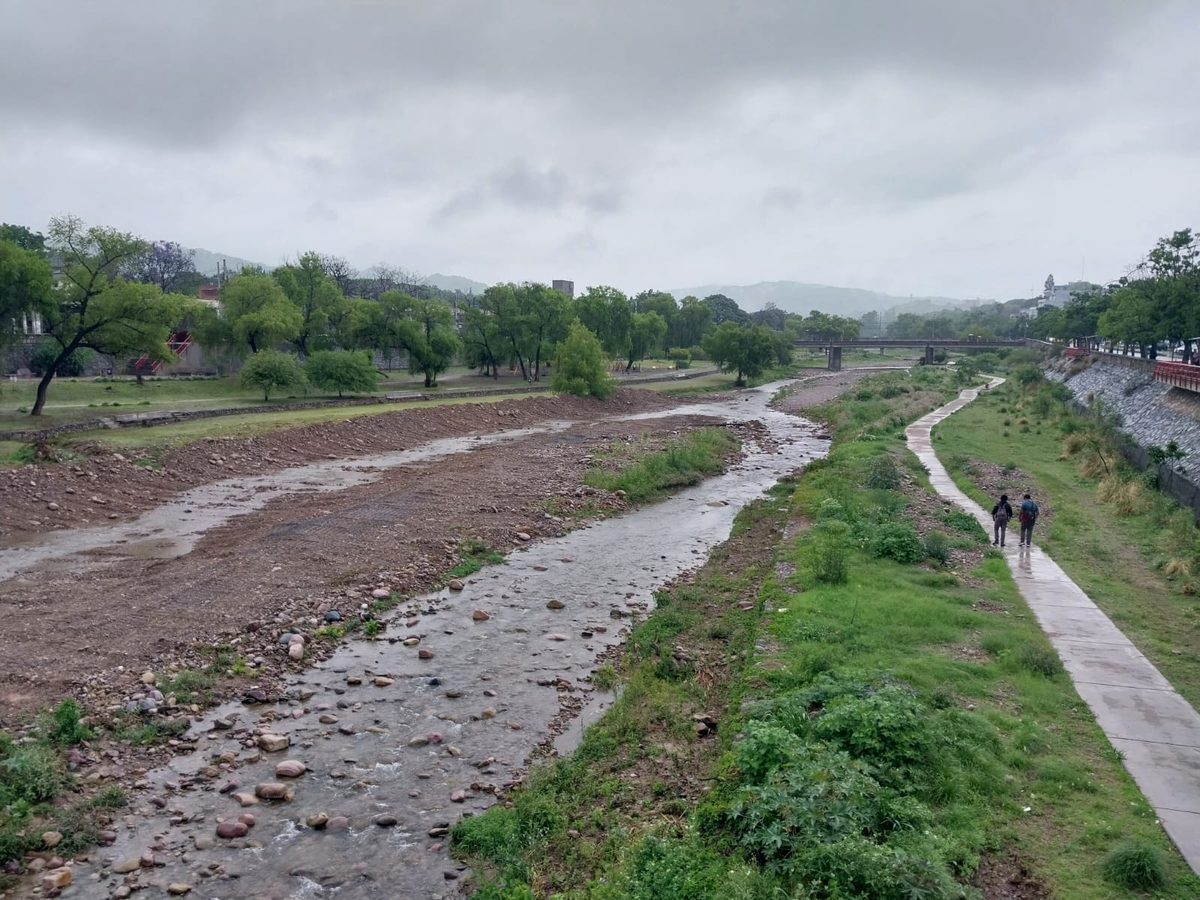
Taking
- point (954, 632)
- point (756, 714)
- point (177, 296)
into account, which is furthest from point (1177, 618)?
point (177, 296)

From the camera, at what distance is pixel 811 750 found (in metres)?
10.0

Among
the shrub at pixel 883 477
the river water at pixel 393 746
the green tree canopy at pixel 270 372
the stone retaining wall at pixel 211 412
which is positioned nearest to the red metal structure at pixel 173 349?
the green tree canopy at pixel 270 372

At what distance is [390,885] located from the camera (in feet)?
30.5

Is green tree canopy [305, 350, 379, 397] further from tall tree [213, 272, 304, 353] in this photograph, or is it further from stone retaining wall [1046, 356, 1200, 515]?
stone retaining wall [1046, 356, 1200, 515]

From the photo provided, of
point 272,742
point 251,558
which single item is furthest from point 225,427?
point 272,742

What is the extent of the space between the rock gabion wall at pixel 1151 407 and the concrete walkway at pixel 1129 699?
13850 millimetres

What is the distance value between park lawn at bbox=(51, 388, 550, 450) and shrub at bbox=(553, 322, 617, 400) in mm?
14858

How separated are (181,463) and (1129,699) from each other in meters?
32.7

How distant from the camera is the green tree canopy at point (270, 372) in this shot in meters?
53.4

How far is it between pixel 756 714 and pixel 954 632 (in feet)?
18.1

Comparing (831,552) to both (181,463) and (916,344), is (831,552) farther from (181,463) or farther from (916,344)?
(916,344)

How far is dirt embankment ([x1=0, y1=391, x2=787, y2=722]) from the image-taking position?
14711 mm

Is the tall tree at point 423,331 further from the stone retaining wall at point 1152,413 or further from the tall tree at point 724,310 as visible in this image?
the tall tree at point 724,310

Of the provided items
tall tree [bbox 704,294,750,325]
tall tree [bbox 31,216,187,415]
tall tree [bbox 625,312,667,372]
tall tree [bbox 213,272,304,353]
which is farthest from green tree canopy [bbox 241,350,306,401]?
tall tree [bbox 704,294,750,325]
